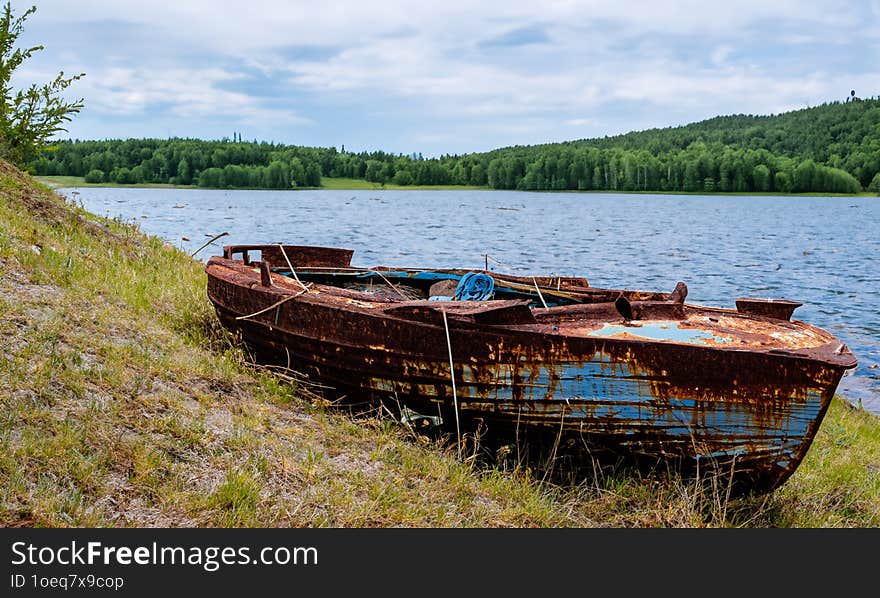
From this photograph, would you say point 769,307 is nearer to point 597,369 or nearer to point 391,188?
point 597,369

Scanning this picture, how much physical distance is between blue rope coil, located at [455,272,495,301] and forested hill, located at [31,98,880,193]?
343 ft

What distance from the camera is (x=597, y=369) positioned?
578cm

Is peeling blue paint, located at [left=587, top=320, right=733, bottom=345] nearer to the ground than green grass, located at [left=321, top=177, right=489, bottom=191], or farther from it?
nearer to the ground

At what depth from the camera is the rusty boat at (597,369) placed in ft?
17.9

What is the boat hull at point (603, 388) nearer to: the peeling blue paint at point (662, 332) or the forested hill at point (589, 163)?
the peeling blue paint at point (662, 332)

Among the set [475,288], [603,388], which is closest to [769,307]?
[603,388]

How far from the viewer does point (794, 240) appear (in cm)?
4269

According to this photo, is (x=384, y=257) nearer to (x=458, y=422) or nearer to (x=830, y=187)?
(x=458, y=422)

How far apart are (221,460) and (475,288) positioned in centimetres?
428

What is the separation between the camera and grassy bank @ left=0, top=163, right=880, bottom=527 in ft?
15.3

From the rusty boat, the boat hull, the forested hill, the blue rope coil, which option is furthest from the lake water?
the forested hill

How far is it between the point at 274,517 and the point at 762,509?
388 cm

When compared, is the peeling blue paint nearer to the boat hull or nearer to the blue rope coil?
the boat hull

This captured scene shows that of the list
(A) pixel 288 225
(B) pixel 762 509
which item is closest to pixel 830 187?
(A) pixel 288 225
